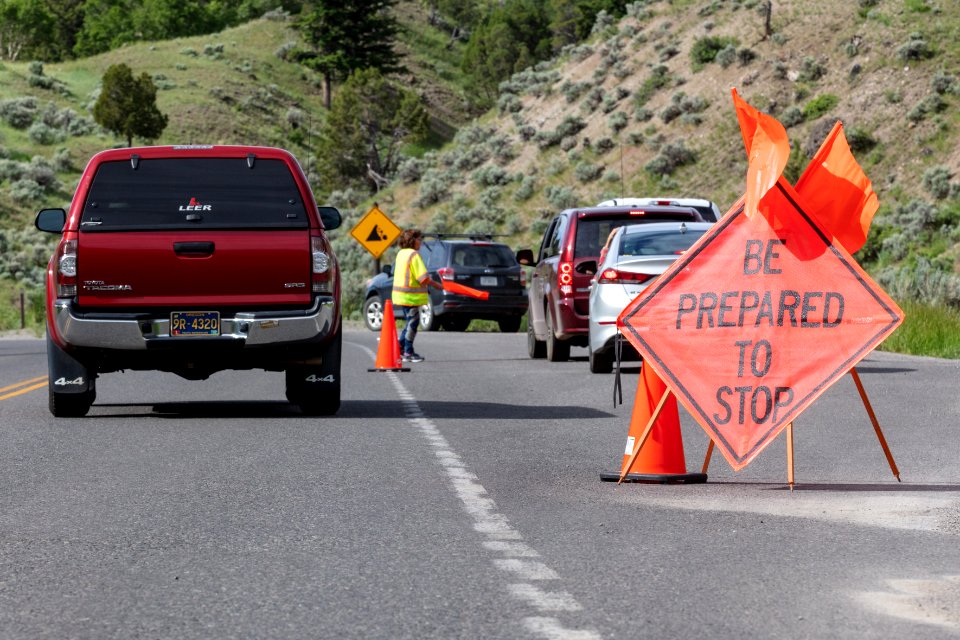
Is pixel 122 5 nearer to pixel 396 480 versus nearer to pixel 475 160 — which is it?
pixel 475 160

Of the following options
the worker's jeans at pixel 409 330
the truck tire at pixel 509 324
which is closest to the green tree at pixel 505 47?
the truck tire at pixel 509 324

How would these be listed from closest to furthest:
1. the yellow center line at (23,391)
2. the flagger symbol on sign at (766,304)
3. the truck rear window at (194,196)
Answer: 1. the flagger symbol on sign at (766,304)
2. the truck rear window at (194,196)
3. the yellow center line at (23,391)

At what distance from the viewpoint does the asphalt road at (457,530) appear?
5992 mm

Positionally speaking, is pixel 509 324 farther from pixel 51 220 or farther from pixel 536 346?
pixel 51 220

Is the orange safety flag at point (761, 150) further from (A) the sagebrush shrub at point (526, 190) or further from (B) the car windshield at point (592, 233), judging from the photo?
(A) the sagebrush shrub at point (526, 190)

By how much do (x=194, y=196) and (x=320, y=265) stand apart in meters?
1.14

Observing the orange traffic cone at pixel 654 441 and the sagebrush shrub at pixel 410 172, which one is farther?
the sagebrush shrub at pixel 410 172

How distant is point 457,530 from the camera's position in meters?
7.97

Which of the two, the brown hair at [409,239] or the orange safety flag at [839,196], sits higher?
the orange safety flag at [839,196]

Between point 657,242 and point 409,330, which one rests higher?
point 657,242

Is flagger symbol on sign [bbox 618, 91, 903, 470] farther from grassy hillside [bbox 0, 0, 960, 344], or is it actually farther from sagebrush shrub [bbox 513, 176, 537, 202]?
sagebrush shrub [bbox 513, 176, 537, 202]

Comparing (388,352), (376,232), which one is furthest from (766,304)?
(376,232)

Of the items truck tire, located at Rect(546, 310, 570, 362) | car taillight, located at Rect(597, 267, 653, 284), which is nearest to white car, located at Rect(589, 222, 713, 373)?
car taillight, located at Rect(597, 267, 653, 284)

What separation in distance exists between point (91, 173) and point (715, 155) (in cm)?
4601
